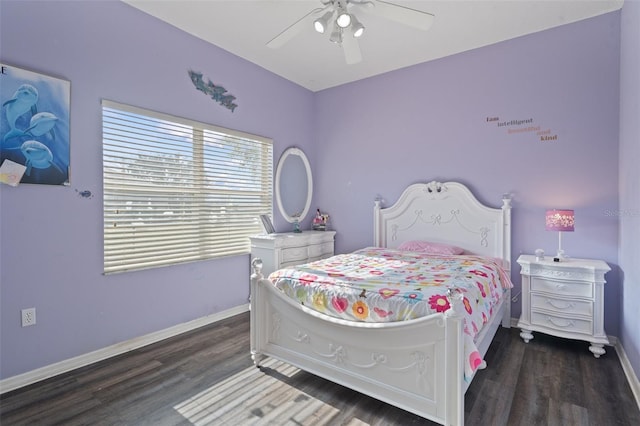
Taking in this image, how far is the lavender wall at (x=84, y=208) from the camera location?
2.13 meters

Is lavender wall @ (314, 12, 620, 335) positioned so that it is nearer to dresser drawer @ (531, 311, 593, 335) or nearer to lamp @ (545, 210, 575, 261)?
lamp @ (545, 210, 575, 261)

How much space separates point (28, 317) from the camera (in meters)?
2.18

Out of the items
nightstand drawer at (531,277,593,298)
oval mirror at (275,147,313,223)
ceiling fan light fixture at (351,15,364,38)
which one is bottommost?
nightstand drawer at (531,277,593,298)

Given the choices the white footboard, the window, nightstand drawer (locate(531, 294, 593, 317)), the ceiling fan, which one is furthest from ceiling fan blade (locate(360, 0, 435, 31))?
nightstand drawer (locate(531, 294, 593, 317))

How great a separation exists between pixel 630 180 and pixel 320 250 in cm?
302

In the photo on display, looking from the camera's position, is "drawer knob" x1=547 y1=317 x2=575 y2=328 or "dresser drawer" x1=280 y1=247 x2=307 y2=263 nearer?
"drawer knob" x1=547 y1=317 x2=575 y2=328

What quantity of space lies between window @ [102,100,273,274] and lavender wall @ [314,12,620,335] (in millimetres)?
1430

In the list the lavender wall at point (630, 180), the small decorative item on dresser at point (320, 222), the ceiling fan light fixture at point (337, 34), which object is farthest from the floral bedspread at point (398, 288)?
the ceiling fan light fixture at point (337, 34)

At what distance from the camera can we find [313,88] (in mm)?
4586

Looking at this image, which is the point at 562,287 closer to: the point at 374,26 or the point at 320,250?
the point at 320,250

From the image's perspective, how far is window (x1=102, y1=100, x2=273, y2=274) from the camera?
263cm

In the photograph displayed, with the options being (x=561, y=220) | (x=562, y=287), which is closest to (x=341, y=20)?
(x=561, y=220)

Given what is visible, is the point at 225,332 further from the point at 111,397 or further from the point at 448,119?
the point at 448,119

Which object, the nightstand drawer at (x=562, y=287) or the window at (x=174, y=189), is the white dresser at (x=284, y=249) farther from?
the nightstand drawer at (x=562, y=287)
